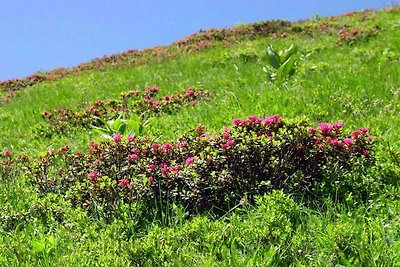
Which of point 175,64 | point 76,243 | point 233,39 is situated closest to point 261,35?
point 233,39

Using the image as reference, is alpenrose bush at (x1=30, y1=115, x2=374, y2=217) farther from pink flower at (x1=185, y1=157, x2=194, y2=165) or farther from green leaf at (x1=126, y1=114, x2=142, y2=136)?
green leaf at (x1=126, y1=114, x2=142, y2=136)

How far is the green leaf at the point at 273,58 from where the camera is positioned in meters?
11.5

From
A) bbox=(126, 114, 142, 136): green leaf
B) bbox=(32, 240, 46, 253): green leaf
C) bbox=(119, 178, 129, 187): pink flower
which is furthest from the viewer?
bbox=(126, 114, 142, 136): green leaf

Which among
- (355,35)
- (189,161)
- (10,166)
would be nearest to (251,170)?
(189,161)

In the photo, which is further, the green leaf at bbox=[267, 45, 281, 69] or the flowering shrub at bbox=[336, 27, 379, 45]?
the flowering shrub at bbox=[336, 27, 379, 45]

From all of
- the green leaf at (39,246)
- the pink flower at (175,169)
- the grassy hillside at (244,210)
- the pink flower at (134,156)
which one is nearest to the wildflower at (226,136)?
the grassy hillside at (244,210)

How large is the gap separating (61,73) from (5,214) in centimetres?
2494

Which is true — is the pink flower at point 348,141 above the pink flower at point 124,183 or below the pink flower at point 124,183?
above

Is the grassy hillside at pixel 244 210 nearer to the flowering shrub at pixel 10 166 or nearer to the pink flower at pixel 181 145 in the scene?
the flowering shrub at pixel 10 166

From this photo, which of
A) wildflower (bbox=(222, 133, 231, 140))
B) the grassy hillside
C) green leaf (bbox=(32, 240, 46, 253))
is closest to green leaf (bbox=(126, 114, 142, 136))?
the grassy hillside

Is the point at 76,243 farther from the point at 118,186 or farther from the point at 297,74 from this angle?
the point at 297,74

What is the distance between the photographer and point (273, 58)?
11594mm

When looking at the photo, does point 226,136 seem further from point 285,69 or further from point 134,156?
point 285,69

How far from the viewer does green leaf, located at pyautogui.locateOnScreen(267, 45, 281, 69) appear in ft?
37.7
